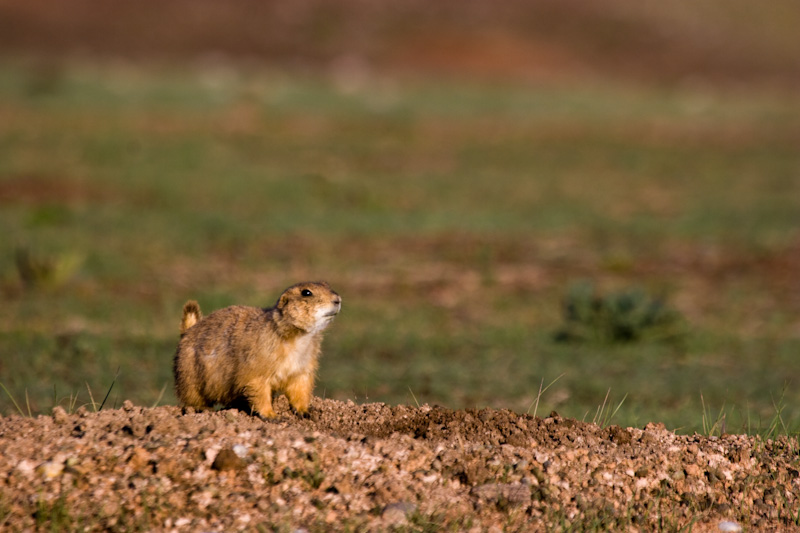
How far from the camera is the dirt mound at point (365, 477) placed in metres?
4.11

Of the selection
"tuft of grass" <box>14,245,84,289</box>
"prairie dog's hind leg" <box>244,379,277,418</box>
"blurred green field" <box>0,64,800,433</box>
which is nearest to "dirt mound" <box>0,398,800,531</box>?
"prairie dog's hind leg" <box>244,379,277,418</box>

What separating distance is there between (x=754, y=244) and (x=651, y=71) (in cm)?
2527

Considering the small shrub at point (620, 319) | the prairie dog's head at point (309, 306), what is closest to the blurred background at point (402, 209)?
the small shrub at point (620, 319)

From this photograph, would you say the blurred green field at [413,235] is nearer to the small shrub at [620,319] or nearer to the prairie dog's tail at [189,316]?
the small shrub at [620,319]

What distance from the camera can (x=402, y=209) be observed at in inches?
647

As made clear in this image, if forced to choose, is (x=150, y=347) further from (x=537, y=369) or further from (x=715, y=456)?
(x=715, y=456)

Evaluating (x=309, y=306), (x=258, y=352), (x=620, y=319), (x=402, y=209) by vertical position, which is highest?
(x=309, y=306)

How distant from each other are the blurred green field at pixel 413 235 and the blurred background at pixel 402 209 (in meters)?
Result: 0.05

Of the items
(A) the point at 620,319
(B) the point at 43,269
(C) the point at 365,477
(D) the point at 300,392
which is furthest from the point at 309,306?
(B) the point at 43,269

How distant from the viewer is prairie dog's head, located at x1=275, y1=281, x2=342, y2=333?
4895 mm

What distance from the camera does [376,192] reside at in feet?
56.8

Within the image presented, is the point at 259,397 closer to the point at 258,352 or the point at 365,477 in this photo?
the point at 258,352

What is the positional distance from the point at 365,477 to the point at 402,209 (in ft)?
40.1

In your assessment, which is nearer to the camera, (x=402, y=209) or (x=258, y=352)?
(x=258, y=352)
